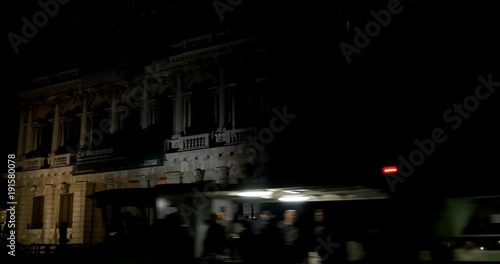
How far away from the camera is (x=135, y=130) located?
2508cm

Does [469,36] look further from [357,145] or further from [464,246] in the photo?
[464,246]

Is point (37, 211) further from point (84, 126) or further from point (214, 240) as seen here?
point (214, 240)

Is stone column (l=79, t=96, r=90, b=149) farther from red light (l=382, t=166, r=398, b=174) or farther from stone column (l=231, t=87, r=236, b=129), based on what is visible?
red light (l=382, t=166, r=398, b=174)

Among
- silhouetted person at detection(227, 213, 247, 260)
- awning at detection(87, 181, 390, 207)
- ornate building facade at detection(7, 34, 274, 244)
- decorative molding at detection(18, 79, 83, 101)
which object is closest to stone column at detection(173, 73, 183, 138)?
ornate building facade at detection(7, 34, 274, 244)

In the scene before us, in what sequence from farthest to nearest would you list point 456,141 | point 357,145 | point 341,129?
1. point 341,129
2. point 357,145
3. point 456,141

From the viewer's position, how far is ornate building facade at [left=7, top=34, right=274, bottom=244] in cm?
2323

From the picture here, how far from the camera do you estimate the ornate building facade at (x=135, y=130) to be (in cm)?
2323

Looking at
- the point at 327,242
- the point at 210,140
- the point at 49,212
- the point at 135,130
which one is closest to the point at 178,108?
the point at 135,130

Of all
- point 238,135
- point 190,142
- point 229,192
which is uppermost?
point 238,135

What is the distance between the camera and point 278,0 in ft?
76.5

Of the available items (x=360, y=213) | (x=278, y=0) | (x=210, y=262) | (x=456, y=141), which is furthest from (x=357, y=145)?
(x=278, y=0)

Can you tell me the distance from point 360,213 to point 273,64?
949 cm

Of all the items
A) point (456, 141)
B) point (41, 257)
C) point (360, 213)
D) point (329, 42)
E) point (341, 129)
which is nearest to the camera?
point (456, 141)

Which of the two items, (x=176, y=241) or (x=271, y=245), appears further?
(x=176, y=241)
